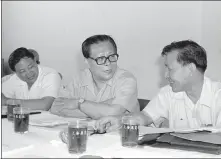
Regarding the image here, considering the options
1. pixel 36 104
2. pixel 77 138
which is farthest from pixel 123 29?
pixel 77 138

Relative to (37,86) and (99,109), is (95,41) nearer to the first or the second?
(99,109)

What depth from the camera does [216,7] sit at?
3625mm

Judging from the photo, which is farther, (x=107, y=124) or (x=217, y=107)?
(x=217, y=107)

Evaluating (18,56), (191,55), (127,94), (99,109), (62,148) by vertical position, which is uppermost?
(18,56)

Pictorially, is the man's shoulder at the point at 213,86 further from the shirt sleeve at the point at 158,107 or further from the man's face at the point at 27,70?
the man's face at the point at 27,70

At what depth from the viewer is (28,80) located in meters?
3.05

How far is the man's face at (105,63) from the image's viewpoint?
238 centimetres

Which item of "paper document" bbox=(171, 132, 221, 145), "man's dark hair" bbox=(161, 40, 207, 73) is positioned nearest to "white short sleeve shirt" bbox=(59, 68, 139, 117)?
"man's dark hair" bbox=(161, 40, 207, 73)

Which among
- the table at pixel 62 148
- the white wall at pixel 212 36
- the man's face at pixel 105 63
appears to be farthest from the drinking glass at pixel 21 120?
the white wall at pixel 212 36

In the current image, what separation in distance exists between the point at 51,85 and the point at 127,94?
35.4 inches

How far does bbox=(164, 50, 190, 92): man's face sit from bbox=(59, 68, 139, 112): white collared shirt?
1.29ft

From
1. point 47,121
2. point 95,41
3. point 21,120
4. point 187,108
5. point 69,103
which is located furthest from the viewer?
point 95,41

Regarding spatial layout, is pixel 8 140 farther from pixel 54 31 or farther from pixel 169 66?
pixel 54 31

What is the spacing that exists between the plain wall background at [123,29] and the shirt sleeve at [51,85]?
123 cm
